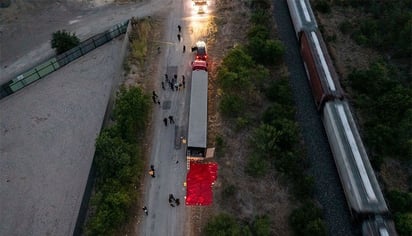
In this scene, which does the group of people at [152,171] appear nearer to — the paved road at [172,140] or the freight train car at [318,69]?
the paved road at [172,140]

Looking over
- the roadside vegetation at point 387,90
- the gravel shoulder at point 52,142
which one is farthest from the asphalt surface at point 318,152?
the gravel shoulder at point 52,142

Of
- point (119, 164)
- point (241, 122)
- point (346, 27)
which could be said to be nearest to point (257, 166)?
point (241, 122)

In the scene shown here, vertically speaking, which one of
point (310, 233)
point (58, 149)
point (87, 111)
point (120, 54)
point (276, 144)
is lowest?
point (310, 233)

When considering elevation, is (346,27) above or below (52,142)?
above

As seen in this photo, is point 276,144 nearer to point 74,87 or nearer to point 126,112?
point 126,112

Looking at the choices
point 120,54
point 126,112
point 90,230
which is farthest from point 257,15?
Result: point 90,230

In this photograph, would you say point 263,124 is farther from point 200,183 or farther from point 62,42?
point 62,42
